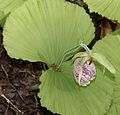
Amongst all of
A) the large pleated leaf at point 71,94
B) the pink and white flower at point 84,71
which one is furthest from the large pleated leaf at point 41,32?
the pink and white flower at point 84,71

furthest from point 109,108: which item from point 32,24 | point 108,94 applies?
point 32,24

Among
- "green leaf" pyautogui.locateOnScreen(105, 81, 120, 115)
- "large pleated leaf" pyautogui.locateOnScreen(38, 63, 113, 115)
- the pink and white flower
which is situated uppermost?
the pink and white flower

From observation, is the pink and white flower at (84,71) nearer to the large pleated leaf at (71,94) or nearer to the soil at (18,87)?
the large pleated leaf at (71,94)

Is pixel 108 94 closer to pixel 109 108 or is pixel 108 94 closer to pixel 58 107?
pixel 109 108

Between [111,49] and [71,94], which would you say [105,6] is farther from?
[71,94]

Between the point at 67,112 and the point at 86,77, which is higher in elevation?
the point at 86,77

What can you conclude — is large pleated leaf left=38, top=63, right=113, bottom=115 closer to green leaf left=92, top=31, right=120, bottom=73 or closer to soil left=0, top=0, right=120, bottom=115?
green leaf left=92, top=31, right=120, bottom=73

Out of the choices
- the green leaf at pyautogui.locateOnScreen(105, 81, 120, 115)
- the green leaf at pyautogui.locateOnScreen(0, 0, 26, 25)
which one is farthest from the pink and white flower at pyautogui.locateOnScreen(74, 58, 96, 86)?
the green leaf at pyautogui.locateOnScreen(0, 0, 26, 25)
